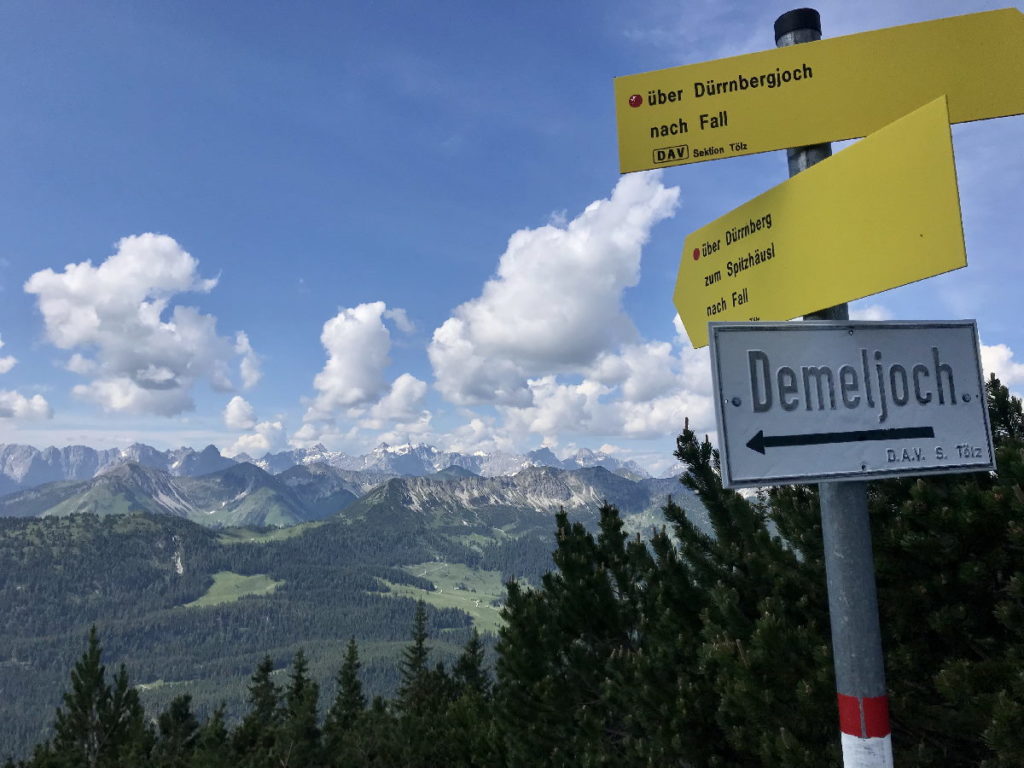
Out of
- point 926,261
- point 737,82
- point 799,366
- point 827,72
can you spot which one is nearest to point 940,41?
point 827,72

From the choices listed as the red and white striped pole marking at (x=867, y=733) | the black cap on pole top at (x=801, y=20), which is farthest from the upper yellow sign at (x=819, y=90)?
the red and white striped pole marking at (x=867, y=733)

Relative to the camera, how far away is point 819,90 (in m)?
3.17

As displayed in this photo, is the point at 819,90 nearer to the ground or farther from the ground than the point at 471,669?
farther from the ground

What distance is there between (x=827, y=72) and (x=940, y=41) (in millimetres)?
539

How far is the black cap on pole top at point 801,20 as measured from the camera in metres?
3.26

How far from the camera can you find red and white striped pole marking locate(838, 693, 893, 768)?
259 cm

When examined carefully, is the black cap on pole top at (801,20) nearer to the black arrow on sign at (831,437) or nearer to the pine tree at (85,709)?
the black arrow on sign at (831,437)

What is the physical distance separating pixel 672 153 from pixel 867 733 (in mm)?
2932

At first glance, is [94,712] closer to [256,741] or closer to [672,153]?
[256,741]

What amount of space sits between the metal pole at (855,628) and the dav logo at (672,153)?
1187 mm

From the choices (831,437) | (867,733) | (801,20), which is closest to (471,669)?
A: (867,733)

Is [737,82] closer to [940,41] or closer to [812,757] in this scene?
[940,41]

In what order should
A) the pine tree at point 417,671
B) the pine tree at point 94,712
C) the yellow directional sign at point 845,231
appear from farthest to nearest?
the pine tree at point 417,671, the pine tree at point 94,712, the yellow directional sign at point 845,231

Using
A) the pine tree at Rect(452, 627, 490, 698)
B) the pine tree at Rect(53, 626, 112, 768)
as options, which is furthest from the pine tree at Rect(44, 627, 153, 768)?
the pine tree at Rect(452, 627, 490, 698)
